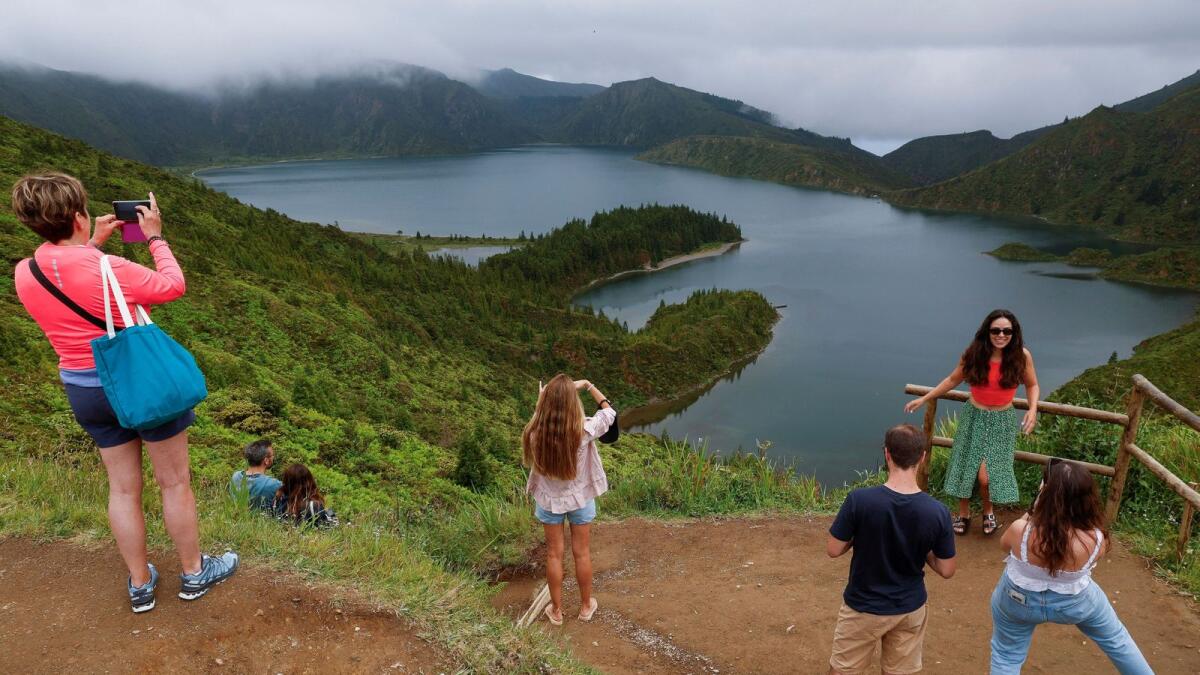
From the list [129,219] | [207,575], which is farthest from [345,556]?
[129,219]

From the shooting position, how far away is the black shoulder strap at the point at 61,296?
2.96 metres

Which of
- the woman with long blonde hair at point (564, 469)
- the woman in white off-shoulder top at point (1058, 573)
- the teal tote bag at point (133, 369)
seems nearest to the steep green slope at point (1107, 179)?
the woman in white off-shoulder top at point (1058, 573)

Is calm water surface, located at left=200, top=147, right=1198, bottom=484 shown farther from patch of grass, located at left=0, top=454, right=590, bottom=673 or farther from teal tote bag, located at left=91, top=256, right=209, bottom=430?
teal tote bag, located at left=91, top=256, right=209, bottom=430

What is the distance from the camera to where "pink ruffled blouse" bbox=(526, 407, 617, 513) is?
14.5 ft

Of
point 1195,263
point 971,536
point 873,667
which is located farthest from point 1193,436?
point 1195,263

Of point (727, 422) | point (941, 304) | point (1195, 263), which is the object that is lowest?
point (727, 422)

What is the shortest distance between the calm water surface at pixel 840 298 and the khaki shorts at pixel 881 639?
331 centimetres

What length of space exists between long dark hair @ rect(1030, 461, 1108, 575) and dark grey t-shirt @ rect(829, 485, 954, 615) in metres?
0.43

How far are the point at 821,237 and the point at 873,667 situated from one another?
112491 millimetres

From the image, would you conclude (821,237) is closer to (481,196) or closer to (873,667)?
(481,196)

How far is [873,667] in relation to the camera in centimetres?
451

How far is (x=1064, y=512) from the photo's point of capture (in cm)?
317

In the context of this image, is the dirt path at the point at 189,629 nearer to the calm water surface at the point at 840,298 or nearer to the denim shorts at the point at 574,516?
the denim shorts at the point at 574,516

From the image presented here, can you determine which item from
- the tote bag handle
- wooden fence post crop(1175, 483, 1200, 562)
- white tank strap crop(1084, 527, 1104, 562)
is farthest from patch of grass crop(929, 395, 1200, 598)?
the tote bag handle
